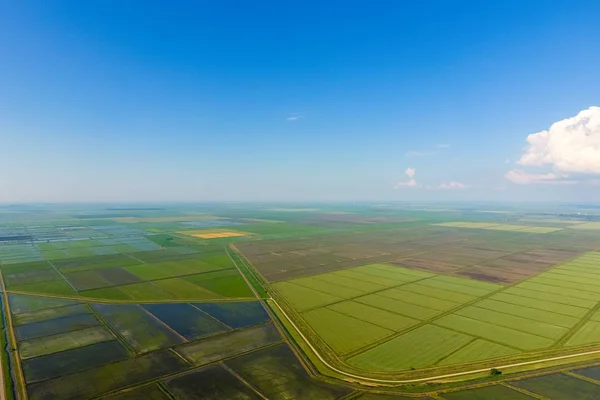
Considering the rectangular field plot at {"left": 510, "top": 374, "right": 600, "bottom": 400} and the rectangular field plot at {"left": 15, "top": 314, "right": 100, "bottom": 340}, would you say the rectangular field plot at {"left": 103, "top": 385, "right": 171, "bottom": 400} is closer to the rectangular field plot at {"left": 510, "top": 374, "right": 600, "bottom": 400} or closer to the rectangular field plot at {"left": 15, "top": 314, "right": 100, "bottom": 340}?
the rectangular field plot at {"left": 15, "top": 314, "right": 100, "bottom": 340}

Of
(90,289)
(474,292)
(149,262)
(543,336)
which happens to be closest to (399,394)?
(543,336)

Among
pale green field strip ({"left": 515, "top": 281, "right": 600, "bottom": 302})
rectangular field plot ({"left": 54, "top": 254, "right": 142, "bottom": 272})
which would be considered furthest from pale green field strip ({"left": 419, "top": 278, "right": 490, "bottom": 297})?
rectangular field plot ({"left": 54, "top": 254, "right": 142, "bottom": 272})

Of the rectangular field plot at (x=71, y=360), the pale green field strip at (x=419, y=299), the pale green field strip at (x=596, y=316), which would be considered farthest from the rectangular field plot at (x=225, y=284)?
the pale green field strip at (x=596, y=316)

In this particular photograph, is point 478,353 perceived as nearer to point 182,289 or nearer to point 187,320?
point 187,320

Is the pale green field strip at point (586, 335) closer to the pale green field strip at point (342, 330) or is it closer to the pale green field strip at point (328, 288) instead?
the pale green field strip at point (342, 330)

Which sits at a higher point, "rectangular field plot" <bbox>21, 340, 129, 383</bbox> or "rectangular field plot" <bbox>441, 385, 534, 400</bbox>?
"rectangular field plot" <bbox>21, 340, 129, 383</bbox>

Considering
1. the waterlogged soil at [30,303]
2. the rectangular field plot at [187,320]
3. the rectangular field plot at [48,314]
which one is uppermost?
the waterlogged soil at [30,303]
